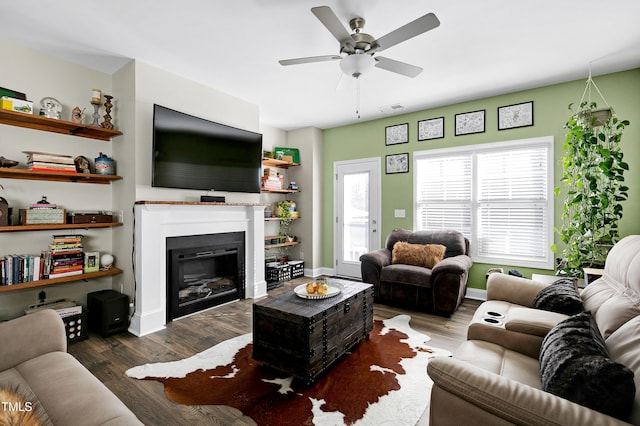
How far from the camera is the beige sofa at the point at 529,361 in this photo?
980 mm

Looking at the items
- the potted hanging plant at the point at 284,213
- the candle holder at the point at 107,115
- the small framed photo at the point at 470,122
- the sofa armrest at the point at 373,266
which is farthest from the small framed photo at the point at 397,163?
the candle holder at the point at 107,115

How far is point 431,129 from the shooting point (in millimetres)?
4637

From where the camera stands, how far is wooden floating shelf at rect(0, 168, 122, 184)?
2.67 meters

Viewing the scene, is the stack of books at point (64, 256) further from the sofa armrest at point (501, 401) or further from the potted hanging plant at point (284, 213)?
the sofa armrest at point (501, 401)

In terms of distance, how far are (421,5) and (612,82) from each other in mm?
2769

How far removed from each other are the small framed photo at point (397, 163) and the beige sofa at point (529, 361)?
2.99 meters

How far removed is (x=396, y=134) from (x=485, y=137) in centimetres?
132

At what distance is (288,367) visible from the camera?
2.19m

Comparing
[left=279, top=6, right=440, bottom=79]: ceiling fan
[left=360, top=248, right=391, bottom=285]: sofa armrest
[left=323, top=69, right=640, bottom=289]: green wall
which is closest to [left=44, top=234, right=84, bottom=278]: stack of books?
[left=279, top=6, right=440, bottom=79]: ceiling fan

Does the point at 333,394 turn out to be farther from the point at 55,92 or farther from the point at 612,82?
the point at 612,82

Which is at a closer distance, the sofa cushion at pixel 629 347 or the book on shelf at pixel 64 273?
the sofa cushion at pixel 629 347

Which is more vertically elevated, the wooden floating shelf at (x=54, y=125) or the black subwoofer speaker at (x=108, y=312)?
the wooden floating shelf at (x=54, y=125)

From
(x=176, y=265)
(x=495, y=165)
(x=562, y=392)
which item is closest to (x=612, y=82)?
(x=495, y=165)

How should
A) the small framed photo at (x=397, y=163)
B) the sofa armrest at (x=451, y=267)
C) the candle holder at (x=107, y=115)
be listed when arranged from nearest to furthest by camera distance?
the candle holder at (x=107, y=115), the sofa armrest at (x=451, y=267), the small framed photo at (x=397, y=163)
